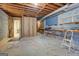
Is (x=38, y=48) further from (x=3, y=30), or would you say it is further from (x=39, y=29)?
(x=3, y=30)

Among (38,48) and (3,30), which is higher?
(3,30)

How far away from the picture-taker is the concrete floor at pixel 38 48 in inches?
91.8

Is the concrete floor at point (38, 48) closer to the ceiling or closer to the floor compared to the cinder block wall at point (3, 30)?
closer to the floor

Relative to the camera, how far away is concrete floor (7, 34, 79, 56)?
2332 millimetres

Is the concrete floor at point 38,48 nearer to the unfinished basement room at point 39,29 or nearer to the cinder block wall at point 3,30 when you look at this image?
the unfinished basement room at point 39,29

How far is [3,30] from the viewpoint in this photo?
7.75 ft

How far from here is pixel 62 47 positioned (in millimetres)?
2322

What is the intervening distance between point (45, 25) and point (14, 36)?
A: 75 cm

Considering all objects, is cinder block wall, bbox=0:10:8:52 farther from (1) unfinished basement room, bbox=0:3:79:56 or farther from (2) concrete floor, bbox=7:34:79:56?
(2) concrete floor, bbox=7:34:79:56

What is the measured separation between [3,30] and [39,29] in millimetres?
781

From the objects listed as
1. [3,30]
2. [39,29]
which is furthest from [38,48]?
[3,30]

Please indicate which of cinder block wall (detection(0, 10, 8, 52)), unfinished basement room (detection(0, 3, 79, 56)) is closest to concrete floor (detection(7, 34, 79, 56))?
unfinished basement room (detection(0, 3, 79, 56))

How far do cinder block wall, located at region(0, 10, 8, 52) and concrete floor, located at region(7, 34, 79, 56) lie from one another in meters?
0.14

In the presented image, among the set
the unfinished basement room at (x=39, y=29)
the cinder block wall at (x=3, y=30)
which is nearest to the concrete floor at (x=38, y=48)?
the unfinished basement room at (x=39, y=29)
